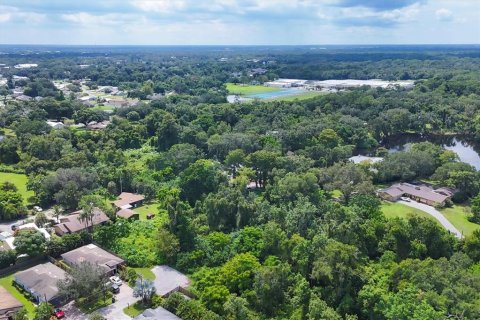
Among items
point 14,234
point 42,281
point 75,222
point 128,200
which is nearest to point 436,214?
point 128,200

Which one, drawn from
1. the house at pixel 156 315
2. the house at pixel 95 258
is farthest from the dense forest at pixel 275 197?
the house at pixel 95 258

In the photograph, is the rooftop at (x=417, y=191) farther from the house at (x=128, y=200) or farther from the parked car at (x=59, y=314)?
the parked car at (x=59, y=314)


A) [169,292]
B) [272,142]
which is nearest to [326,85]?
[272,142]

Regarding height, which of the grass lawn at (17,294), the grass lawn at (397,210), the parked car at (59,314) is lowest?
the grass lawn at (17,294)

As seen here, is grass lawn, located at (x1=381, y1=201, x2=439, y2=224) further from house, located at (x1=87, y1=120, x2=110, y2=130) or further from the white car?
house, located at (x1=87, y1=120, x2=110, y2=130)

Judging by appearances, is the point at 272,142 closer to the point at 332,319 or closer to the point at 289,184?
the point at 289,184
